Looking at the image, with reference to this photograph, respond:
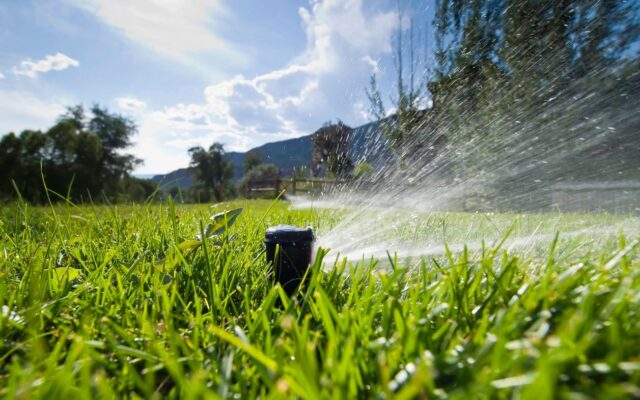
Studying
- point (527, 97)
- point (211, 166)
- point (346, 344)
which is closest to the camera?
point (346, 344)

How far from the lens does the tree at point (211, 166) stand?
8056 centimetres

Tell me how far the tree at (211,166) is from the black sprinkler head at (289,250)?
8072cm

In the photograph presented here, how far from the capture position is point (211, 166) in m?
82.1

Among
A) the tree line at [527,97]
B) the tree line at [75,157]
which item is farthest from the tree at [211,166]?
the tree line at [527,97]

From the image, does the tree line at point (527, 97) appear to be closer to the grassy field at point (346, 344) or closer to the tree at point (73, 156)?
the grassy field at point (346, 344)

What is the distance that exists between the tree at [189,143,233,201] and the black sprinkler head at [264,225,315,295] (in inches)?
3178

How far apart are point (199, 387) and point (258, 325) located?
0.45 meters

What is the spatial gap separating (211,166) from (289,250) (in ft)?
277

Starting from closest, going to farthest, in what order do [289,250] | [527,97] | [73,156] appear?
[289,250] < [527,97] < [73,156]

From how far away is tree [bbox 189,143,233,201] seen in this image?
80562 millimetres

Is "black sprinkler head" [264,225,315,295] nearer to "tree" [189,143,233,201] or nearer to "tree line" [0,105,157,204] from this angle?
"tree line" [0,105,157,204]

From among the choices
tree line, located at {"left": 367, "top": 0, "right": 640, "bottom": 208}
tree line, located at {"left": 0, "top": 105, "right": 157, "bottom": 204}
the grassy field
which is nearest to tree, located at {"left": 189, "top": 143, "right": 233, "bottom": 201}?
tree line, located at {"left": 0, "top": 105, "right": 157, "bottom": 204}

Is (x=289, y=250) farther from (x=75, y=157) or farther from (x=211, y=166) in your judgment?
(x=211, y=166)

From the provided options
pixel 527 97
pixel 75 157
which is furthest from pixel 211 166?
pixel 527 97
